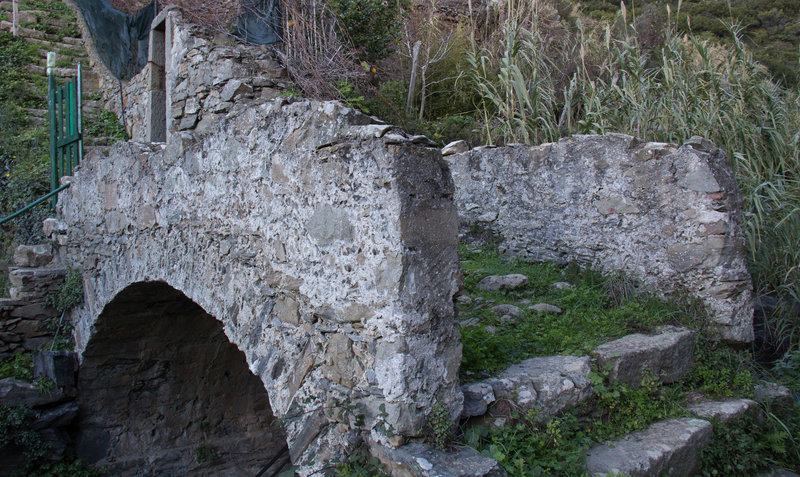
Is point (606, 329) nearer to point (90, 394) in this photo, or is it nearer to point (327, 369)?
point (327, 369)

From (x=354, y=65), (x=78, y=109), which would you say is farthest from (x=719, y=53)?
(x=78, y=109)

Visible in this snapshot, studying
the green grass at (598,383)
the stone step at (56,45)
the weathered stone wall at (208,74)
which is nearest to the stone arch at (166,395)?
the weathered stone wall at (208,74)

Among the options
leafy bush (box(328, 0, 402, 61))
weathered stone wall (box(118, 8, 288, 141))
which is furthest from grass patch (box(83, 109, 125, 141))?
leafy bush (box(328, 0, 402, 61))

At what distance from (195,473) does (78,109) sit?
433cm

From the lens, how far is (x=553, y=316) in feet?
13.2

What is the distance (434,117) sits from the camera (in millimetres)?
9438

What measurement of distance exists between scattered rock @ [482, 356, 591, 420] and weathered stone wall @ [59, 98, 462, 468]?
0.41 meters

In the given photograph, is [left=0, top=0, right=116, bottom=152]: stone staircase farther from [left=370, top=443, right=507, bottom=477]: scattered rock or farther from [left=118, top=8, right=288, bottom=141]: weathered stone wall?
[left=370, top=443, right=507, bottom=477]: scattered rock

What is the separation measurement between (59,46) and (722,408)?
13.0 metres

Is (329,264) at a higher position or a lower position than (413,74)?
lower

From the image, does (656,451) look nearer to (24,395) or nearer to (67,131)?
(24,395)

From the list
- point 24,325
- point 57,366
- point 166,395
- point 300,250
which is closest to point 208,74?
point 24,325

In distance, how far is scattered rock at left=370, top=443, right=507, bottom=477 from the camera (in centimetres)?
223

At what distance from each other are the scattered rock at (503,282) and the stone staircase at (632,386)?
1049mm
